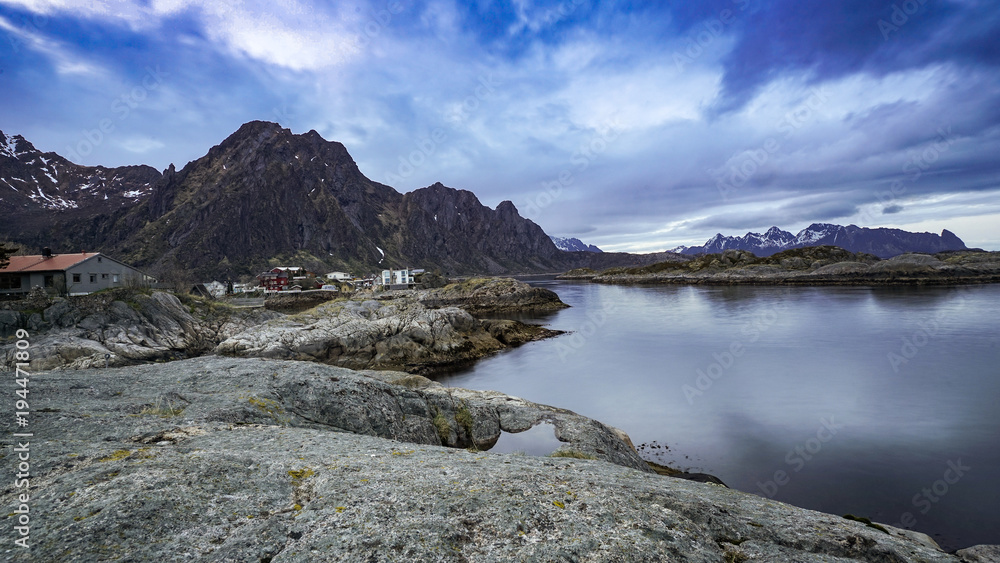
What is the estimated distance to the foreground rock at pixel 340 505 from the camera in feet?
12.4

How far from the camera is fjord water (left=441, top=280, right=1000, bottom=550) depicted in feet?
53.8

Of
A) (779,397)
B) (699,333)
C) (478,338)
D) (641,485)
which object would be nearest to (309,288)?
(478,338)

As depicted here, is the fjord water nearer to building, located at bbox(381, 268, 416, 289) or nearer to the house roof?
the house roof

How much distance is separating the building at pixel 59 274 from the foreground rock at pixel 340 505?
54846 millimetres

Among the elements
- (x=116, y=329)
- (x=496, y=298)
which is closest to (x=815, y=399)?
(x=116, y=329)

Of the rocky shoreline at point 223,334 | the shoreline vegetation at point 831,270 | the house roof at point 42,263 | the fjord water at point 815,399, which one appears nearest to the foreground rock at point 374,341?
the rocky shoreline at point 223,334

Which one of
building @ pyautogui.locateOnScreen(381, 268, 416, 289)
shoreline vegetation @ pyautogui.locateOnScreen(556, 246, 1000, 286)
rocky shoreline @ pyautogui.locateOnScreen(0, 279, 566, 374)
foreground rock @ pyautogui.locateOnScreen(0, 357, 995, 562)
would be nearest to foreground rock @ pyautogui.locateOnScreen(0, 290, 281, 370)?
rocky shoreline @ pyautogui.locateOnScreen(0, 279, 566, 374)

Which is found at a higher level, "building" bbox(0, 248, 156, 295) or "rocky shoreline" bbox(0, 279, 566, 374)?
"building" bbox(0, 248, 156, 295)

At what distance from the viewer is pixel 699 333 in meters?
56.0

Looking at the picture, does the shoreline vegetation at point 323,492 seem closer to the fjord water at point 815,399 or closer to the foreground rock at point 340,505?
the foreground rock at point 340,505

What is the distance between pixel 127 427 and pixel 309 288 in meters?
140

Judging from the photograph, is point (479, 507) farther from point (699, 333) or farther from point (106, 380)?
point (699, 333)

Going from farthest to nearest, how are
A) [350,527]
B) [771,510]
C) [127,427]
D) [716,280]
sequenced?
[716,280], [127,427], [771,510], [350,527]

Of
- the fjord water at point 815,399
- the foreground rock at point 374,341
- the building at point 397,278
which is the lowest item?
the fjord water at point 815,399
